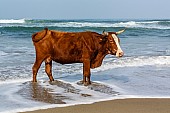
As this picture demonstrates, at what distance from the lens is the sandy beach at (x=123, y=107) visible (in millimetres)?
5777

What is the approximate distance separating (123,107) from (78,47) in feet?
9.37

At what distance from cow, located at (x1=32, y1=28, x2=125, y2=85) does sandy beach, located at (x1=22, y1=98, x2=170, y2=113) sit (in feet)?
6.76

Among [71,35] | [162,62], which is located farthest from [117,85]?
[162,62]

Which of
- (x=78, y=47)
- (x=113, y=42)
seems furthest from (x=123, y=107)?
(x=78, y=47)

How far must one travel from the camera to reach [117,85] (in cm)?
862

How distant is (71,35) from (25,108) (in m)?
3.19

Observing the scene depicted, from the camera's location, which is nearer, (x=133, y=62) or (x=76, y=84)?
(x=76, y=84)

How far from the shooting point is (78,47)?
8.65 metres

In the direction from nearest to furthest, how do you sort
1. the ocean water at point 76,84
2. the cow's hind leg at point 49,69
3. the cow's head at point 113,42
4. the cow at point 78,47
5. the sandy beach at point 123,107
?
the sandy beach at point 123,107 < the ocean water at point 76,84 < the cow's head at point 113,42 < the cow at point 78,47 < the cow's hind leg at point 49,69

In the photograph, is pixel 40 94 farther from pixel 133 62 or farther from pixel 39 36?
pixel 133 62

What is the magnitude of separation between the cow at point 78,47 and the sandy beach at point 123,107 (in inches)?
81.1

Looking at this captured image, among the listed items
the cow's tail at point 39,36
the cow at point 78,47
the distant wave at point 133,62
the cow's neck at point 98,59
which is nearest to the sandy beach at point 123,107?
the cow at point 78,47

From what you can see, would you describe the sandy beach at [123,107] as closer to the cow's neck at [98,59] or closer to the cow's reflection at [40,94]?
the cow's reflection at [40,94]

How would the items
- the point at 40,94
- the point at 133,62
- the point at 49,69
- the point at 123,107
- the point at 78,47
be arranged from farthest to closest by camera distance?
1. the point at 133,62
2. the point at 49,69
3. the point at 78,47
4. the point at 40,94
5. the point at 123,107
